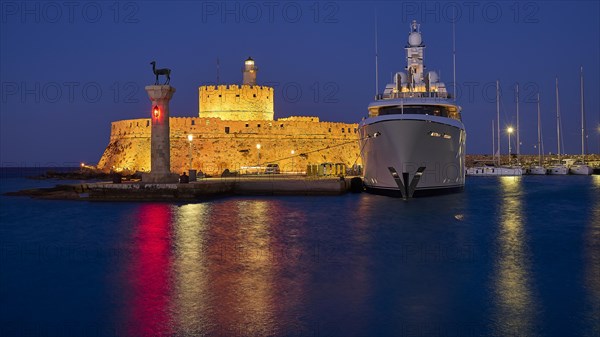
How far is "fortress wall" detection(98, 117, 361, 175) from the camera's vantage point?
160ft

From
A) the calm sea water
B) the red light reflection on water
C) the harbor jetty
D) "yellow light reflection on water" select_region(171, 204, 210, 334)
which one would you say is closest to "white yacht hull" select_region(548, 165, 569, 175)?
the harbor jetty

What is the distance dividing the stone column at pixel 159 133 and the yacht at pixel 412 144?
9737 millimetres

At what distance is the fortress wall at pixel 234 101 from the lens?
50.4 m

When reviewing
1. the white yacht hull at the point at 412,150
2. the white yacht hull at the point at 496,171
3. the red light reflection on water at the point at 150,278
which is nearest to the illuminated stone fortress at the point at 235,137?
the white yacht hull at the point at 412,150

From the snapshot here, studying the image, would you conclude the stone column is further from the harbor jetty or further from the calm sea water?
the calm sea water

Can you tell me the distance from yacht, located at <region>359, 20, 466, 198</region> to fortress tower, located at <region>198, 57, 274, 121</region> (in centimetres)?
2143

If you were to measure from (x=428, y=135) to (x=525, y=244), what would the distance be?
9166 millimetres

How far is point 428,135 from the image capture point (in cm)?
2502

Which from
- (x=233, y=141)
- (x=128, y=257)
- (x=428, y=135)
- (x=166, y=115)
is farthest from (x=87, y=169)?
(x=128, y=257)

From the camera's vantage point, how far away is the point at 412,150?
983 inches

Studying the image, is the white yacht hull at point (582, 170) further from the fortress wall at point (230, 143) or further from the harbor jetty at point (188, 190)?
the harbor jetty at point (188, 190)

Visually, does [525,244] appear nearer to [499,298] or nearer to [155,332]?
[499,298]

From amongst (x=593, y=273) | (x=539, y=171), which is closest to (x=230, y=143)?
(x=593, y=273)

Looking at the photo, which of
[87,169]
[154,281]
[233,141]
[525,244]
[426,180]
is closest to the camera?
[154,281]
